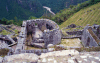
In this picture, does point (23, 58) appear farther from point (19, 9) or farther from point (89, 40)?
point (19, 9)

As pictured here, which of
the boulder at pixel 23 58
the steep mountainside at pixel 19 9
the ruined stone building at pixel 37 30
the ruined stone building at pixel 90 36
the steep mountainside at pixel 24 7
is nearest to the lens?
the boulder at pixel 23 58

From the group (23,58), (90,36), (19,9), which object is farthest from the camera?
(19,9)

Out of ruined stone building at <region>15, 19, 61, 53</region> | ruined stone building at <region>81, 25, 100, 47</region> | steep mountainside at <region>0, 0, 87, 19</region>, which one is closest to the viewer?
ruined stone building at <region>81, 25, 100, 47</region>

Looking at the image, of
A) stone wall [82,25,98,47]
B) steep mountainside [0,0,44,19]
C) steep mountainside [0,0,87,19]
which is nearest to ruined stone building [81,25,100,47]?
stone wall [82,25,98,47]

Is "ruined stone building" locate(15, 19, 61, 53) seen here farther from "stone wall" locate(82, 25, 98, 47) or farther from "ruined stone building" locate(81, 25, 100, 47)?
"stone wall" locate(82, 25, 98, 47)

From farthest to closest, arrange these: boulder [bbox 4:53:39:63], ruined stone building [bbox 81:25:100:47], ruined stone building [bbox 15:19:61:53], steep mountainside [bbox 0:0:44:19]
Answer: steep mountainside [bbox 0:0:44:19] < ruined stone building [bbox 15:19:61:53] < ruined stone building [bbox 81:25:100:47] < boulder [bbox 4:53:39:63]

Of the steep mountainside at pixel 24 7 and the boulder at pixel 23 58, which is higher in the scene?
the steep mountainside at pixel 24 7

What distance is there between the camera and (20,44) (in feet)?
35.1

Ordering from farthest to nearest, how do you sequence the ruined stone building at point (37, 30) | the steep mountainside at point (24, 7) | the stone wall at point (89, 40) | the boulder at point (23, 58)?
the steep mountainside at point (24, 7) → the ruined stone building at point (37, 30) → the stone wall at point (89, 40) → the boulder at point (23, 58)

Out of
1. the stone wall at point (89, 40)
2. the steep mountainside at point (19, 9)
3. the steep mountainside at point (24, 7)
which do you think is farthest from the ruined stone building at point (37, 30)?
the steep mountainside at point (19, 9)

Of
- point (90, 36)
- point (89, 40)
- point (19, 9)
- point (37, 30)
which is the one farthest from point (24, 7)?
point (90, 36)

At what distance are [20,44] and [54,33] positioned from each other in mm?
4009

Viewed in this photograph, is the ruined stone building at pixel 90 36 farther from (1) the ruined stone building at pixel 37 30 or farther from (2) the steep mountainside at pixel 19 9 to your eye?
(2) the steep mountainside at pixel 19 9

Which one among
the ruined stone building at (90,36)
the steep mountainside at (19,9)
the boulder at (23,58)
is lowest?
the boulder at (23,58)
